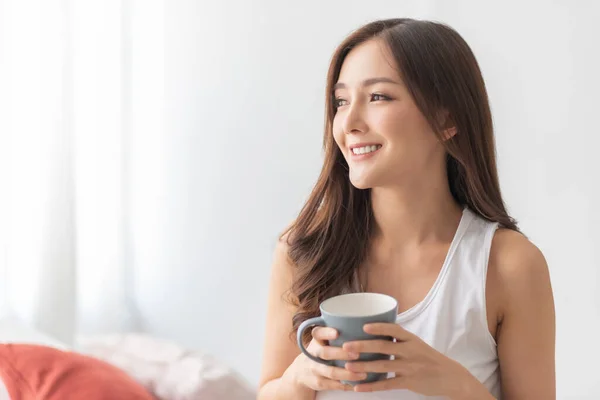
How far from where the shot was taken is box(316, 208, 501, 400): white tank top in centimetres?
121

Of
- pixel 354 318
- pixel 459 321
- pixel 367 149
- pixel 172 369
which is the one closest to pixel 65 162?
pixel 172 369

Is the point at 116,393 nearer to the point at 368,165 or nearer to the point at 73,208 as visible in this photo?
the point at 368,165

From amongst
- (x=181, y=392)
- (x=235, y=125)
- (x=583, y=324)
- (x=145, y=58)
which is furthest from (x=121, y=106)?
(x=583, y=324)

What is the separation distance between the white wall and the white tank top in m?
0.98

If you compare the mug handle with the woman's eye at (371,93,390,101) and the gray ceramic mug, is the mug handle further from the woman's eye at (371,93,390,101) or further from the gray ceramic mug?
the woman's eye at (371,93,390,101)

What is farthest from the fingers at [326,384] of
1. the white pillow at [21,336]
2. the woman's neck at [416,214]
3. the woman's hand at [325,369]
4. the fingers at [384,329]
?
the white pillow at [21,336]

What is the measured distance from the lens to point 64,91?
204 centimetres

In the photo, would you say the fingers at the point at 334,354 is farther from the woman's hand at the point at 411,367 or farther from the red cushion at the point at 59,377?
the red cushion at the point at 59,377

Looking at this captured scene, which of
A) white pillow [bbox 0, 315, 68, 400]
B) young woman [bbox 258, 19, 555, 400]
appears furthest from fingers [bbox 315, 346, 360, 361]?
white pillow [bbox 0, 315, 68, 400]

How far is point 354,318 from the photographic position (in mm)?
905

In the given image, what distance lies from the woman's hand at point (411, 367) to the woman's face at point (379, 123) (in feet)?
1.05

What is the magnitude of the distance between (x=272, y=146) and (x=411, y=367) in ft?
4.62

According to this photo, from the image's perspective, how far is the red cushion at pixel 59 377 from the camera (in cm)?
124

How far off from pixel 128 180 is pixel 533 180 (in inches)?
50.4
